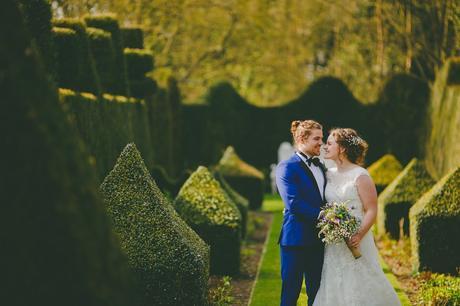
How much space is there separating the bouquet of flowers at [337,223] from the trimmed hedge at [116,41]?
9460 mm

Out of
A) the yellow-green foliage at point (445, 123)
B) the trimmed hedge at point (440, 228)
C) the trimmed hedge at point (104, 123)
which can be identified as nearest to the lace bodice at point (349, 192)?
the trimmed hedge at point (440, 228)

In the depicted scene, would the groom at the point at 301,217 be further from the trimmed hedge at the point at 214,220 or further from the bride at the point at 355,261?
the trimmed hedge at the point at 214,220

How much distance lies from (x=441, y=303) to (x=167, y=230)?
10.5 feet

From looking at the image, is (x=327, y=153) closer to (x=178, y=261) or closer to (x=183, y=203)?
(x=178, y=261)

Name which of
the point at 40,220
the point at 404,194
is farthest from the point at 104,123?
the point at 40,220

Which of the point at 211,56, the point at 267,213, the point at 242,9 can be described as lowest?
the point at 267,213

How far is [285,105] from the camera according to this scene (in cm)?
2719

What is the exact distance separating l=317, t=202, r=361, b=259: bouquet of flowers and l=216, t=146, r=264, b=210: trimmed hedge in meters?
13.6

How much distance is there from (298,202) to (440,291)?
2.54m

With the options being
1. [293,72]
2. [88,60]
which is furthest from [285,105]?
[88,60]

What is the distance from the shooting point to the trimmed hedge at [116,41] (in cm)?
1498

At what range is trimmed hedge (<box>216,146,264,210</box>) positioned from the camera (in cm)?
2002

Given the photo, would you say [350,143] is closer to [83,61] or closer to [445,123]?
[83,61]

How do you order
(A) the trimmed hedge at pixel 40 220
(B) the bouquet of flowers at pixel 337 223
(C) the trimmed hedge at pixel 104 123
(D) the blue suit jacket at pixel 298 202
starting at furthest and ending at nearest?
1. (C) the trimmed hedge at pixel 104 123
2. (D) the blue suit jacket at pixel 298 202
3. (B) the bouquet of flowers at pixel 337 223
4. (A) the trimmed hedge at pixel 40 220
